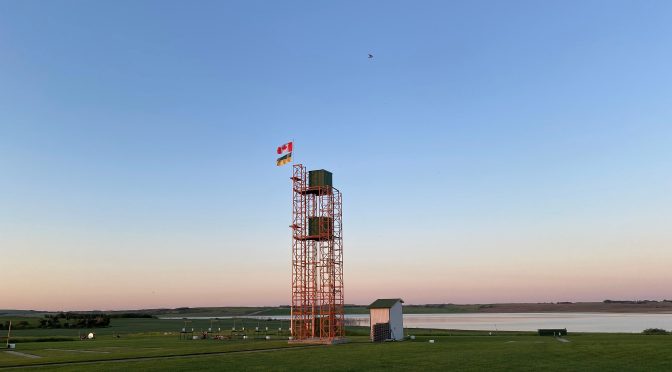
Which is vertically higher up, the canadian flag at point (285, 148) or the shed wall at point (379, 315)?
the canadian flag at point (285, 148)

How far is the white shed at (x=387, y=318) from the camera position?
6894cm

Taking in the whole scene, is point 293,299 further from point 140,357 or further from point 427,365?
point 427,365

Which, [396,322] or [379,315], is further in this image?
[396,322]

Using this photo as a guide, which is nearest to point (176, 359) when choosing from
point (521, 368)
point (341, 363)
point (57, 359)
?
point (57, 359)

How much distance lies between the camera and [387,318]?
70.2 metres

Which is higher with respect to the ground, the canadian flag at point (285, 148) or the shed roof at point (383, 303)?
the canadian flag at point (285, 148)

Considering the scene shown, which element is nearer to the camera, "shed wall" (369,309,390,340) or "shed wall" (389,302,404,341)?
"shed wall" (369,309,390,340)

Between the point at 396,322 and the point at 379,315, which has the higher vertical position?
the point at 379,315

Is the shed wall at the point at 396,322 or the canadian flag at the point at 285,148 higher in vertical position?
the canadian flag at the point at 285,148

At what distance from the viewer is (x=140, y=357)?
42719 millimetres

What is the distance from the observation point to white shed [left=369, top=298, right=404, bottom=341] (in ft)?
226

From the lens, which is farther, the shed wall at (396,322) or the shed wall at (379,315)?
the shed wall at (396,322)

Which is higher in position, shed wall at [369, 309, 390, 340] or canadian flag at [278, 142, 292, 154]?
canadian flag at [278, 142, 292, 154]

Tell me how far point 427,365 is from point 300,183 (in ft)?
137
